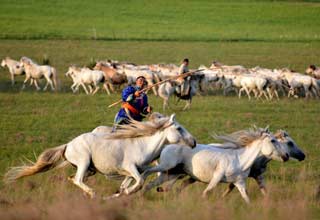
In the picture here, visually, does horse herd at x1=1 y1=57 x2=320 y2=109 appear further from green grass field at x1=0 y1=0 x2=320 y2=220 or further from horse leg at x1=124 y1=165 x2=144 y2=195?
horse leg at x1=124 y1=165 x2=144 y2=195

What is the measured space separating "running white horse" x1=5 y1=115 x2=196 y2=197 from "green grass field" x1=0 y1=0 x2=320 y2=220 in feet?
1.38

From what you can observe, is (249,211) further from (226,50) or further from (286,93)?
(226,50)

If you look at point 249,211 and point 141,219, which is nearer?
point 141,219

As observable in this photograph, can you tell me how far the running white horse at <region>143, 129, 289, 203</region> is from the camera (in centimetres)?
1278

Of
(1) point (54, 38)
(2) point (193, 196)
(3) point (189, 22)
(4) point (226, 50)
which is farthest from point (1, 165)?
(3) point (189, 22)

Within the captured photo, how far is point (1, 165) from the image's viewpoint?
16.1 metres

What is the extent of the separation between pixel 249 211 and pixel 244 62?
3493 cm

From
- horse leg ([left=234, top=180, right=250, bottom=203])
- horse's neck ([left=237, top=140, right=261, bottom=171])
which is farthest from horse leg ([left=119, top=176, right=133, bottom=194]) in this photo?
horse's neck ([left=237, top=140, right=261, bottom=171])

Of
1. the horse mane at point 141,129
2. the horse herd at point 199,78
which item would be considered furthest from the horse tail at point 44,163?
the horse herd at point 199,78

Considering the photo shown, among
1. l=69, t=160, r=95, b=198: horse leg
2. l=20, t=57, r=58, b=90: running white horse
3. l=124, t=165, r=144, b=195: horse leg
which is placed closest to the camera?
l=124, t=165, r=144, b=195: horse leg

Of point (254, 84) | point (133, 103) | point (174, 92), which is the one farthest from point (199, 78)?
point (133, 103)

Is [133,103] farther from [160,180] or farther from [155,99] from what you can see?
[155,99]

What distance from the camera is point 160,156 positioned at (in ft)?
42.2

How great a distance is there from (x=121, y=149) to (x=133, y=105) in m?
1.51
